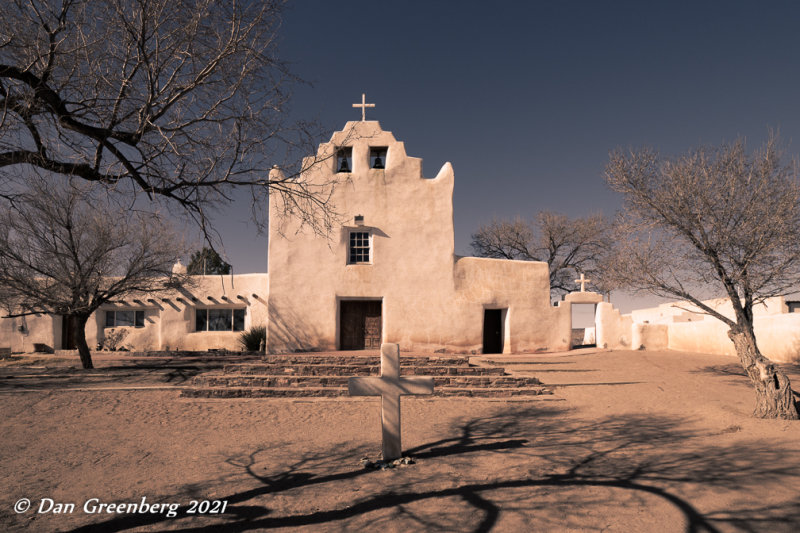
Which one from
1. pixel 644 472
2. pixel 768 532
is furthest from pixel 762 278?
pixel 768 532

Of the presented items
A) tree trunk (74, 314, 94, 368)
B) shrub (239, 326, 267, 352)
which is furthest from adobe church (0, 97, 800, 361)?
tree trunk (74, 314, 94, 368)

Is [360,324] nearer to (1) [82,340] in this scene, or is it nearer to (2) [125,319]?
(1) [82,340]

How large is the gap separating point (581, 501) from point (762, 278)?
6.20 m

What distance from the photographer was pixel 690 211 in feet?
28.0

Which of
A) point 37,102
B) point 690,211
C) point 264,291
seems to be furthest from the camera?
point 264,291

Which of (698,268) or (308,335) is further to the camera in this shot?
(308,335)

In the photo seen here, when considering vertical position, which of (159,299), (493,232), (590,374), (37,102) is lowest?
(590,374)

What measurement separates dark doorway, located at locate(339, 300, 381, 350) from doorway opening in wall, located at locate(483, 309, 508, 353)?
4487mm

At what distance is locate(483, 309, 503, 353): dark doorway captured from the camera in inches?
700

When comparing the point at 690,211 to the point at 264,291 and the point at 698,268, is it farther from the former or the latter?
the point at 264,291

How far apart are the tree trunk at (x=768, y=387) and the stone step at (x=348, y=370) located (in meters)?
5.18

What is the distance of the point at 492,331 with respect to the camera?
18.0m

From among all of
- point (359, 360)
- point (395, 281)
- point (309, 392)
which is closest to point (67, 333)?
point (395, 281)

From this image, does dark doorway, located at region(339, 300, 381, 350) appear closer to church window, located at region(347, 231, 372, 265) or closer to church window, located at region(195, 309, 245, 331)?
church window, located at region(347, 231, 372, 265)
